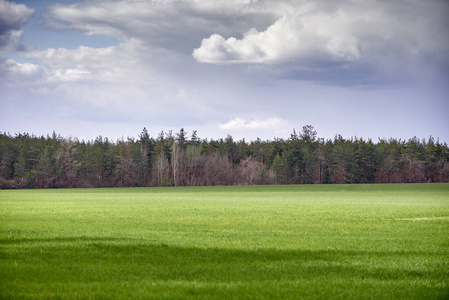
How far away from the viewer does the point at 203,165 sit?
161500mm

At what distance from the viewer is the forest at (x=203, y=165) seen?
144 meters

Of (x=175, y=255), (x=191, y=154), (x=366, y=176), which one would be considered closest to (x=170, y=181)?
(x=191, y=154)

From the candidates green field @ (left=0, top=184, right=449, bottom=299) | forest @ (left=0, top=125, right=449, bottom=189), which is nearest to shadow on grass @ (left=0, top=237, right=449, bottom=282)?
green field @ (left=0, top=184, right=449, bottom=299)

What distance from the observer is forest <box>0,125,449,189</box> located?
144 meters

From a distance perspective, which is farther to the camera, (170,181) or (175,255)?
(170,181)

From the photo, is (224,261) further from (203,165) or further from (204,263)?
(203,165)

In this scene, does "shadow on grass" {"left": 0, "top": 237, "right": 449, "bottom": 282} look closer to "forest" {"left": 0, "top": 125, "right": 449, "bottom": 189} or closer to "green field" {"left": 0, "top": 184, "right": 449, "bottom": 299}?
"green field" {"left": 0, "top": 184, "right": 449, "bottom": 299}

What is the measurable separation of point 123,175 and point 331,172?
219 feet

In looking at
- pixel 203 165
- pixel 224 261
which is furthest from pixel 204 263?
pixel 203 165

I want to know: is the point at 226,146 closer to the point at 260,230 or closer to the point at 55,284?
the point at 260,230

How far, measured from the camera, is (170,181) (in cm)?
15325

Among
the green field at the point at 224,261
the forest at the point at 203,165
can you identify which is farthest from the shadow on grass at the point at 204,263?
the forest at the point at 203,165

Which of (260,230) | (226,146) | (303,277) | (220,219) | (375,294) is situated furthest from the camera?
(226,146)

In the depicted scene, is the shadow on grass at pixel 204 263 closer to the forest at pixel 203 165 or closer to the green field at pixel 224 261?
the green field at pixel 224 261
